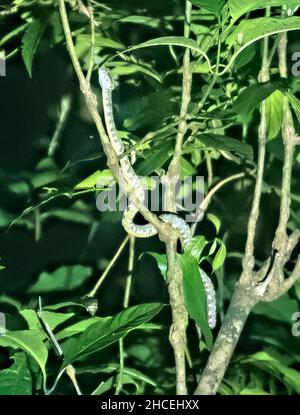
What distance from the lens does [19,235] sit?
1090 millimetres

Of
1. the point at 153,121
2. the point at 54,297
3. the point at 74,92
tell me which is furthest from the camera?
the point at 74,92

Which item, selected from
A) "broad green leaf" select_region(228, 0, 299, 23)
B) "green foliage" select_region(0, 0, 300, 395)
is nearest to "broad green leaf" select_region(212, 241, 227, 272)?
"green foliage" select_region(0, 0, 300, 395)

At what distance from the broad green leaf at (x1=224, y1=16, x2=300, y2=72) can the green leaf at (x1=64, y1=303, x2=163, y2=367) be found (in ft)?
Result: 0.68

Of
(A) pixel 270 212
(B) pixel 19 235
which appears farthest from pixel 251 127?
(B) pixel 19 235

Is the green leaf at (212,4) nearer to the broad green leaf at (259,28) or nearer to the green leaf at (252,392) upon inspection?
the broad green leaf at (259,28)

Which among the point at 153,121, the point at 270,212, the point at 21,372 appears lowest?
the point at 270,212

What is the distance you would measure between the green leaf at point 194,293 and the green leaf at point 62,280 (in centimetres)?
38

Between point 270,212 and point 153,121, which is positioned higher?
point 153,121

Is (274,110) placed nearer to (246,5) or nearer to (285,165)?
(285,165)

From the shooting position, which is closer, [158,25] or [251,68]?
[251,68]

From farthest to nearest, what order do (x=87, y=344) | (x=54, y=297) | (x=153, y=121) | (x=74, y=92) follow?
(x=74, y=92), (x=54, y=297), (x=153, y=121), (x=87, y=344)

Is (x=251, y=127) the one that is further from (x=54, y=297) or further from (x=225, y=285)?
(x=54, y=297)

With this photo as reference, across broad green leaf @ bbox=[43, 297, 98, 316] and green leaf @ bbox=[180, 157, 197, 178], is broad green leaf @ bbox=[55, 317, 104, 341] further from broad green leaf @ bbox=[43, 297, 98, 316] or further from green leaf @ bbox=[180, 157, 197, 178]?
green leaf @ bbox=[180, 157, 197, 178]

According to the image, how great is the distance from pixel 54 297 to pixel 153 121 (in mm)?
356
